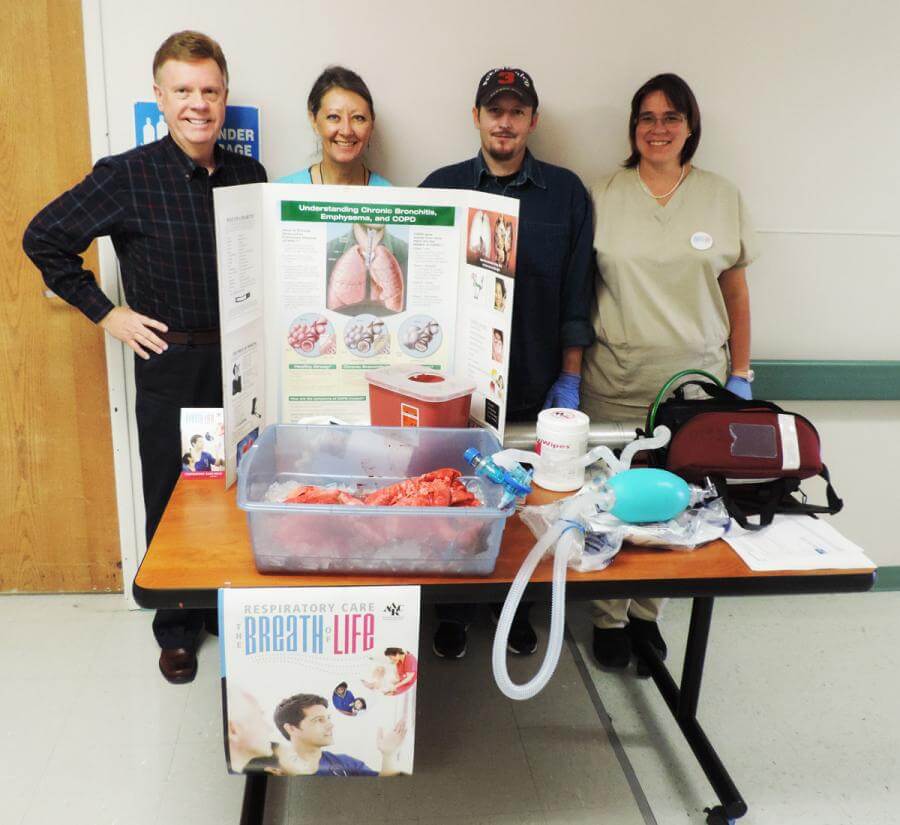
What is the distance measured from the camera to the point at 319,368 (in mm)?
1719

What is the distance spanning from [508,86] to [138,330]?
1.17 metres

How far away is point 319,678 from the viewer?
127 centimetres

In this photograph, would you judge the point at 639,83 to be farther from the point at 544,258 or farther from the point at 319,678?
the point at 319,678

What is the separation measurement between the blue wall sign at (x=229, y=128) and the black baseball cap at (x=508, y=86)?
0.70 metres

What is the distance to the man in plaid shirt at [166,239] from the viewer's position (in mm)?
1967

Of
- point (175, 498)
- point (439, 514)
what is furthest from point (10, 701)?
point (439, 514)

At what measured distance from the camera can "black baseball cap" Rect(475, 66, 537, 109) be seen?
2076mm

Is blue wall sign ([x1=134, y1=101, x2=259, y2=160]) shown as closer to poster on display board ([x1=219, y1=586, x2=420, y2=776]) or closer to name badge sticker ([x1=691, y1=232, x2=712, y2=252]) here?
name badge sticker ([x1=691, y1=232, x2=712, y2=252])

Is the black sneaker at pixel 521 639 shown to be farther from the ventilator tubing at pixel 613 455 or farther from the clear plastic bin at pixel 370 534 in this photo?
the clear plastic bin at pixel 370 534

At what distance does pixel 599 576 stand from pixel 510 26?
5.73 feet

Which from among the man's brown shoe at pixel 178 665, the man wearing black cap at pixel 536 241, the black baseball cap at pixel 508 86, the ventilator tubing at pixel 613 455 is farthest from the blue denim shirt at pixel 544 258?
the man's brown shoe at pixel 178 665

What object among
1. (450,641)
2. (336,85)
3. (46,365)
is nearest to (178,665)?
(450,641)

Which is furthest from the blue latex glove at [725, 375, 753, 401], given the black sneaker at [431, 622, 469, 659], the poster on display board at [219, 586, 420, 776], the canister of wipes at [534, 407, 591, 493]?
the poster on display board at [219, 586, 420, 776]

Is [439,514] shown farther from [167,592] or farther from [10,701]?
[10,701]
